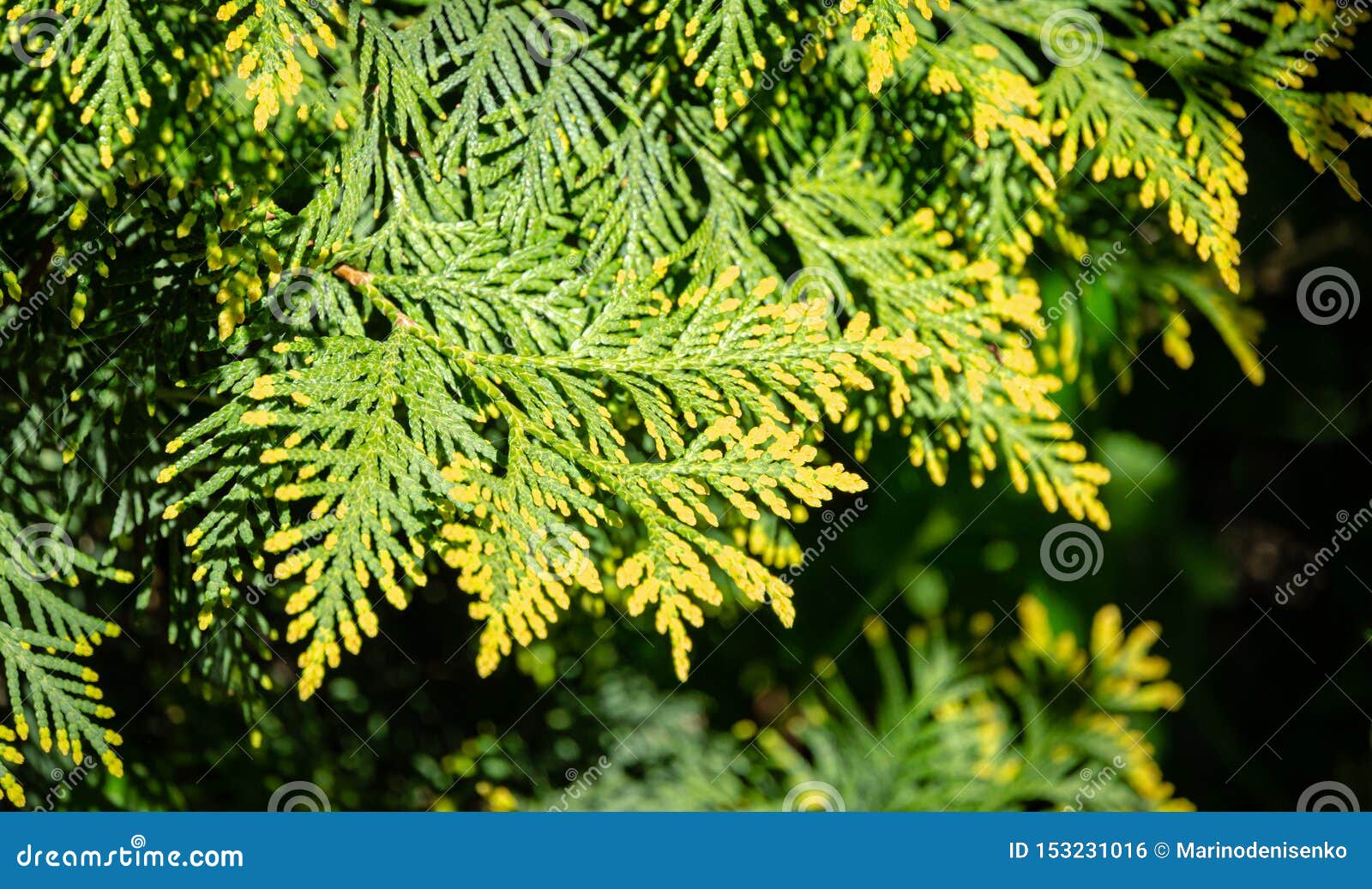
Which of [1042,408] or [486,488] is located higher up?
[1042,408]

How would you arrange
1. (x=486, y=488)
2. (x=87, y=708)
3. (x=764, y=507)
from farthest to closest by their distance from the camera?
(x=764, y=507), (x=87, y=708), (x=486, y=488)

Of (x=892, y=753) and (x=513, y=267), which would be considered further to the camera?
(x=892, y=753)

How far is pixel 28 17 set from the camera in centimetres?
153

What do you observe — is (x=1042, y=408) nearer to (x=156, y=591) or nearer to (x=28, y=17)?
A: (x=28, y=17)

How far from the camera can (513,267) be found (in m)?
1.57

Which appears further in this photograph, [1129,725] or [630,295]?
[1129,725]

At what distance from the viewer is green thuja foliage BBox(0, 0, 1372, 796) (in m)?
1.34

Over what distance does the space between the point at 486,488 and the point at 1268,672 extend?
3.22 metres

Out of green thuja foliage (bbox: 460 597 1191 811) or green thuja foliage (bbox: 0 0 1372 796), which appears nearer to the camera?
green thuja foliage (bbox: 0 0 1372 796)

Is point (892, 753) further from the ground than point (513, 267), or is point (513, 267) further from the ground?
point (513, 267)

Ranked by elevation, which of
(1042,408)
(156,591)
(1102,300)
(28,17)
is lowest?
(156,591)

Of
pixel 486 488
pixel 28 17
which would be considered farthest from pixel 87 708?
pixel 28 17

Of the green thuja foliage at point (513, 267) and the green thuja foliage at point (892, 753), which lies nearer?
the green thuja foliage at point (513, 267)

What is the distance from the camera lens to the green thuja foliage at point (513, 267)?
1.34m
